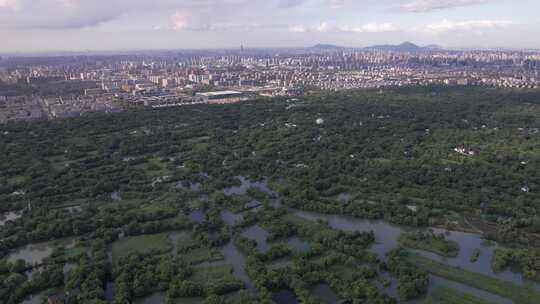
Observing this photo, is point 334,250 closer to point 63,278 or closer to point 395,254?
point 395,254

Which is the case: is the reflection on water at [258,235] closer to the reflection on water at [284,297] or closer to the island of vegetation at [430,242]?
the reflection on water at [284,297]

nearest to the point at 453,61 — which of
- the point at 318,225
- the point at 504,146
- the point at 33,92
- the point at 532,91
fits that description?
the point at 532,91

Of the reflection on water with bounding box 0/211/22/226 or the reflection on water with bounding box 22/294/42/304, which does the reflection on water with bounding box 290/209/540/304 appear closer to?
the reflection on water with bounding box 22/294/42/304

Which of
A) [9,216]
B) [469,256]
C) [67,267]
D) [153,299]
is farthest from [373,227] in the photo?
[9,216]

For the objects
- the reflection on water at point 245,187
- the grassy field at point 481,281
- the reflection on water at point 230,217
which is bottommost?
the grassy field at point 481,281

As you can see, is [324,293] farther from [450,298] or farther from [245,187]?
[245,187]

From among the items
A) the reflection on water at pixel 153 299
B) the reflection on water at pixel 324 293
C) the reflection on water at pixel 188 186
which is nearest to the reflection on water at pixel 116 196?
the reflection on water at pixel 188 186
